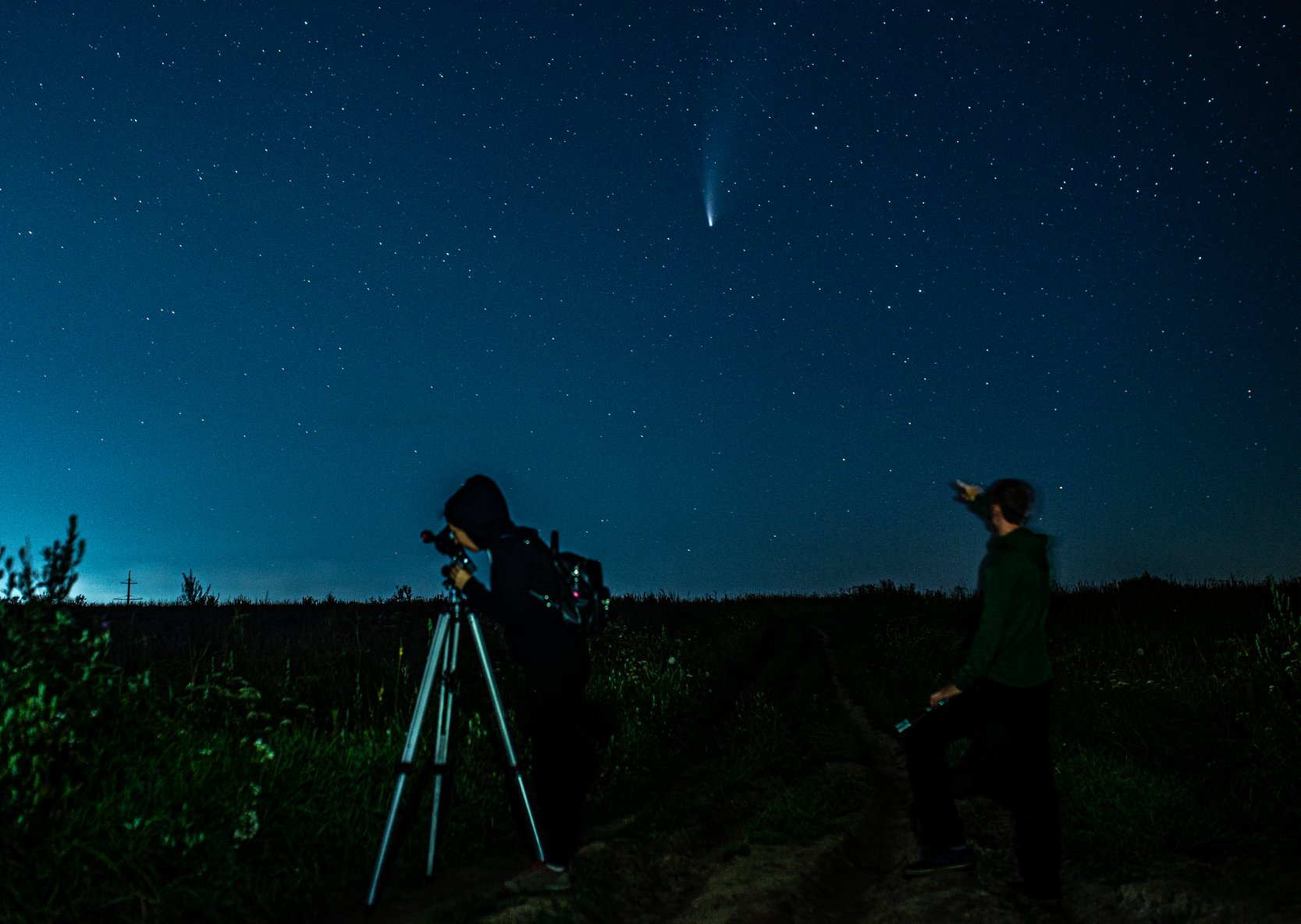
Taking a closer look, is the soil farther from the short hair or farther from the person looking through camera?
the short hair

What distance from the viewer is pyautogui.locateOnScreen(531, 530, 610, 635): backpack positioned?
4.96 m

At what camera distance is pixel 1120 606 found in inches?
814

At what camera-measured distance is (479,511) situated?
201 inches

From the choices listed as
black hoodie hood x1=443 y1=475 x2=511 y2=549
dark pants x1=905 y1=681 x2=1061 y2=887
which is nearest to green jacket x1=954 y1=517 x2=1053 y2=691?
dark pants x1=905 y1=681 x2=1061 y2=887

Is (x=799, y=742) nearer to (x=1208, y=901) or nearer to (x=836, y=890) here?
(x=836, y=890)

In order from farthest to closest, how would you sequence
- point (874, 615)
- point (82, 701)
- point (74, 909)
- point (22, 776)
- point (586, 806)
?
point (874, 615) < point (586, 806) < point (82, 701) < point (22, 776) < point (74, 909)

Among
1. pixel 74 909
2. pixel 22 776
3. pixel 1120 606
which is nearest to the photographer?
pixel 74 909

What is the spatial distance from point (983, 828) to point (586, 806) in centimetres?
324

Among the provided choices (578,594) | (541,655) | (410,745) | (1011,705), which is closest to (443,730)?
(410,745)

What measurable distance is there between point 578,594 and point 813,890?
2386 mm

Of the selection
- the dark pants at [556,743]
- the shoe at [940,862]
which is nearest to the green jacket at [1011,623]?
the shoe at [940,862]

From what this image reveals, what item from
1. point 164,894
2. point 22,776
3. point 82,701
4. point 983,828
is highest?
point 82,701

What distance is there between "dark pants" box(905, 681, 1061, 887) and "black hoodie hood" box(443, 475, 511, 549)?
9.53ft

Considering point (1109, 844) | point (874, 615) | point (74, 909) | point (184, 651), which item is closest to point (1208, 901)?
point (1109, 844)
